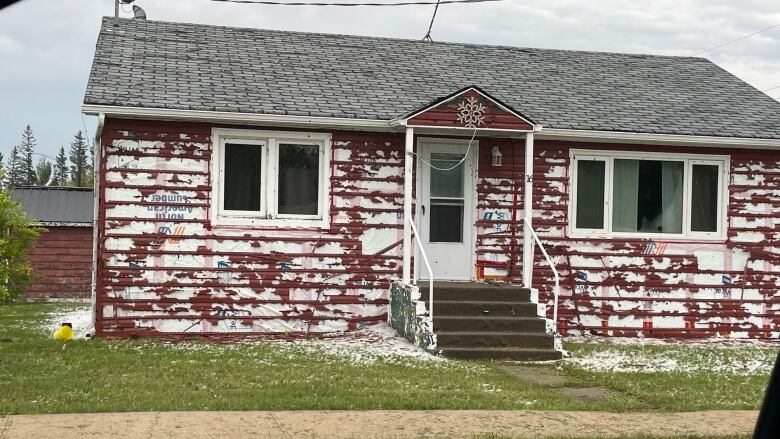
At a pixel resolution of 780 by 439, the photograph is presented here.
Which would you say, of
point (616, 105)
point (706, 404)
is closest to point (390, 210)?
point (616, 105)

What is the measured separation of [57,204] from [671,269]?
1767 centimetres

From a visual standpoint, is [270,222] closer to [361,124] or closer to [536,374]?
[361,124]

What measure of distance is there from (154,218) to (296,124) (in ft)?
7.57

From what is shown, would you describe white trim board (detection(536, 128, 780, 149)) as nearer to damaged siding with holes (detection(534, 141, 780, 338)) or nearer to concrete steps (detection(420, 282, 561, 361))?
damaged siding with holes (detection(534, 141, 780, 338))

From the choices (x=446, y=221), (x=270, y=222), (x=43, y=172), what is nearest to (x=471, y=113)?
(x=446, y=221)

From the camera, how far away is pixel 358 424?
23.8ft

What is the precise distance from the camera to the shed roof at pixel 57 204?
25.2 m

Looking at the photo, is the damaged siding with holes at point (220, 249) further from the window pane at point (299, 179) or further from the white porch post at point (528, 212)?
the white porch post at point (528, 212)

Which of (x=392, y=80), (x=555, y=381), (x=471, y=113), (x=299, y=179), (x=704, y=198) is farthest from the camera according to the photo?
(x=392, y=80)

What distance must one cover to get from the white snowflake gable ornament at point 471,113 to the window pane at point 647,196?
2.61 m

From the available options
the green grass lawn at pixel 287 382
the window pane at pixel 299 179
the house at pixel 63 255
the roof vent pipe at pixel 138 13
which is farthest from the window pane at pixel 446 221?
the house at pixel 63 255

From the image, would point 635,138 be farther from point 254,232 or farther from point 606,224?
point 254,232

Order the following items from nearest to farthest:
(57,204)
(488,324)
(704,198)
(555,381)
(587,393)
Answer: (587,393), (555,381), (488,324), (704,198), (57,204)

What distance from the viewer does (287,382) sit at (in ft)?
29.8
